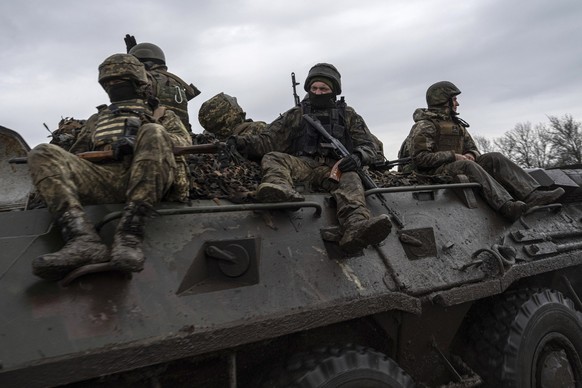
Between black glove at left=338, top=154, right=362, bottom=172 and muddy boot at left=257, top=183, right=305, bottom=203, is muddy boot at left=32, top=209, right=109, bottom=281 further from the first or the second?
black glove at left=338, top=154, right=362, bottom=172

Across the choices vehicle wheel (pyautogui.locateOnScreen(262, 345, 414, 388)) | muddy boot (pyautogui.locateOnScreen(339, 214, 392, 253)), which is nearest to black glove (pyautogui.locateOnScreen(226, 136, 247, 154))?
muddy boot (pyautogui.locateOnScreen(339, 214, 392, 253))

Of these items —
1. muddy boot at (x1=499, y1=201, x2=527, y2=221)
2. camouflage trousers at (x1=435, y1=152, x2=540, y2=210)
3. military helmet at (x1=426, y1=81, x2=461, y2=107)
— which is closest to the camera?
muddy boot at (x1=499, y1=201, x2=527, y2=221)

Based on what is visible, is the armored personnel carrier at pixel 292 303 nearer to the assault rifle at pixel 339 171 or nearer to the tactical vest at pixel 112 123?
the assault rifle at pixel 339 171

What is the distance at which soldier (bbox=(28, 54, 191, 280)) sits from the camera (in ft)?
7.70

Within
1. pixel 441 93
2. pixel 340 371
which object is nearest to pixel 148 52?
pixel 441 93

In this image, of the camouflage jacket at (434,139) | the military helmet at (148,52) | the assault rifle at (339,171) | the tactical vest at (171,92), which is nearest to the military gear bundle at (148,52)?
the military helmet at (148,52)

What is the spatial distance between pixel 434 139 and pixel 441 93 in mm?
623

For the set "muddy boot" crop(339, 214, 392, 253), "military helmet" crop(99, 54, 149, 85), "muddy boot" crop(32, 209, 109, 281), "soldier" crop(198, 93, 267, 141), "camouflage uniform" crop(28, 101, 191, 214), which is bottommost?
"muddy boot" crop(339, 214, 392, 253)

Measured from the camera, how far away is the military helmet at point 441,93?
5.95 meters

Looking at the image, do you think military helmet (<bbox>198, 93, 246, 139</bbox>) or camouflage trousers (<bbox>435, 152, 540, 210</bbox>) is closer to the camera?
camouflage trousers (<bbox>435, 152, 540, 210</bbox>)

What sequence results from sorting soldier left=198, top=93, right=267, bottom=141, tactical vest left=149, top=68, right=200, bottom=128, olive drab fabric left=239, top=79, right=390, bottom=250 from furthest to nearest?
soldier left=198, top=93, right=267, bottom=141
tactical vest left=149, top=68, right=200, bottom=128
olive drab fabric left=239, top=79, right=390, bottom=250

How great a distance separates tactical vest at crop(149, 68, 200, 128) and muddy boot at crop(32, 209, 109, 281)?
3281 millimetres

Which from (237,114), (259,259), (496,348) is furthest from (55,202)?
(237,114)

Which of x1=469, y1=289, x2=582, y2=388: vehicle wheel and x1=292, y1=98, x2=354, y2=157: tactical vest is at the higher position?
x1=292, y1=98, x2=354, y2=157: tactical vest
